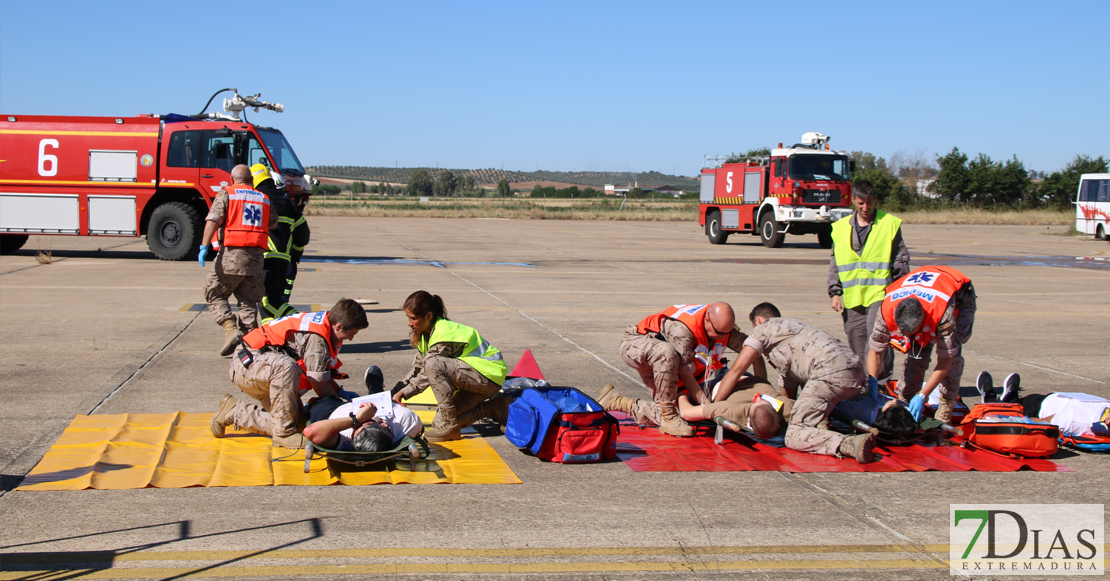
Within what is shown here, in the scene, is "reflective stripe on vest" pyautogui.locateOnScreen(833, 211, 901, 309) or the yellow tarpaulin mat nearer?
the yellow tarpaulin mat

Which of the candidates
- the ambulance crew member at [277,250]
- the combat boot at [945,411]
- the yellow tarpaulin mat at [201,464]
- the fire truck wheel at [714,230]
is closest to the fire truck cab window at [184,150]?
the ambulance crew member at [277,250]

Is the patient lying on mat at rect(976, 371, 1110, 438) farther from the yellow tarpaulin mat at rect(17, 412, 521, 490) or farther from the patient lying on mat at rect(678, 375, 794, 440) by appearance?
the yellow tarpaulin mat at rect(17, 412, 521, 490)

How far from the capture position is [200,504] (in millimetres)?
4461

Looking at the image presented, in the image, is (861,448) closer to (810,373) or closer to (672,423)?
(810,373)

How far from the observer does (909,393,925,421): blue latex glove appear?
21.0 feet

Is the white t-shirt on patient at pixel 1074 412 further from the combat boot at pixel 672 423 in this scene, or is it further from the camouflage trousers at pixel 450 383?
the camouflage trousers at pixel 450 383

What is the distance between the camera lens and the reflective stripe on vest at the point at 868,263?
22.9 ft

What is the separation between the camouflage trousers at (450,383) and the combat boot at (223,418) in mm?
1191

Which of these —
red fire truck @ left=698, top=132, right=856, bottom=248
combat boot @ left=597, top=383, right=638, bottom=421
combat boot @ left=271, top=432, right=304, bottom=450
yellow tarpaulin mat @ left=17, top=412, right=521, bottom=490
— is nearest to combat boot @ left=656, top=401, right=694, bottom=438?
combat boot @ left=597, top=383, right=638, bottom=421

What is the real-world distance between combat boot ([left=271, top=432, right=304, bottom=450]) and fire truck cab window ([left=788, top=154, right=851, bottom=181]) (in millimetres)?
22539

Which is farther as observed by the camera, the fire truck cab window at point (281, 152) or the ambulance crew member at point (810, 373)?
the fire truck cab window at point (281, 152)

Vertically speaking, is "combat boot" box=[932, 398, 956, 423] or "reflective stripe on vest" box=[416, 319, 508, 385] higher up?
"reflective stripe on vest" box=[416, 319, 508, 385]

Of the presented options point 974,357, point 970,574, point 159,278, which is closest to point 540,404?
point 970,574

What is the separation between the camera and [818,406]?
5.75m
